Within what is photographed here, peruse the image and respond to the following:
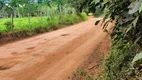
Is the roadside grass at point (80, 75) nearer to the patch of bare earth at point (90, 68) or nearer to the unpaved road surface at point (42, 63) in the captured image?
the patch of bare earth at point (90, 68)

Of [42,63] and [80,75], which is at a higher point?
[80,75]

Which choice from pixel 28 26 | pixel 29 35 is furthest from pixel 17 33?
pixel 28 26

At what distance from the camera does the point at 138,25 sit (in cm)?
223

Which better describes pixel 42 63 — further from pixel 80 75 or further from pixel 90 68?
pixel 80 75

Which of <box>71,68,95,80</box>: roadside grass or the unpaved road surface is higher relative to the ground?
<box>71,68,95,80</box>: roadside grass

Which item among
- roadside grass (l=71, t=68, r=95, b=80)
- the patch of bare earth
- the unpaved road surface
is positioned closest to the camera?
roadside grass (l=71, t=68, r=95, b=80)

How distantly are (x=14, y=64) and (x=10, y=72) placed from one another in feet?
2.97

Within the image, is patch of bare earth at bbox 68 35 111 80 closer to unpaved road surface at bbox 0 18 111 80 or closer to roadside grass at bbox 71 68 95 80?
roadside grass at bbox 71 68 95 80

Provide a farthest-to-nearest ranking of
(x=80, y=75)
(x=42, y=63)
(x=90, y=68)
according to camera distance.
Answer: (x=42, y=63) < (x=90, y=68) < (x=80, y=75)

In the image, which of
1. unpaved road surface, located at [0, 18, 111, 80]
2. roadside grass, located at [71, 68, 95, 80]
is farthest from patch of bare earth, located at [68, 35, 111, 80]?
unpaved road surface, located at [0, 18, 111, 80]

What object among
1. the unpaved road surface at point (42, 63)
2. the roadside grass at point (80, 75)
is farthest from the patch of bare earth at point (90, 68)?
the unpaved road surface at point (42, 63)

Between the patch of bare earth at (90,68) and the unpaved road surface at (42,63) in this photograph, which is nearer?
the patch of bare earth at (90,68)

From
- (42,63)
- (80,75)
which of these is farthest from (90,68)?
(42,63)

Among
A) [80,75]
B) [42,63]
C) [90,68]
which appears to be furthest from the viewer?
[42,63]
